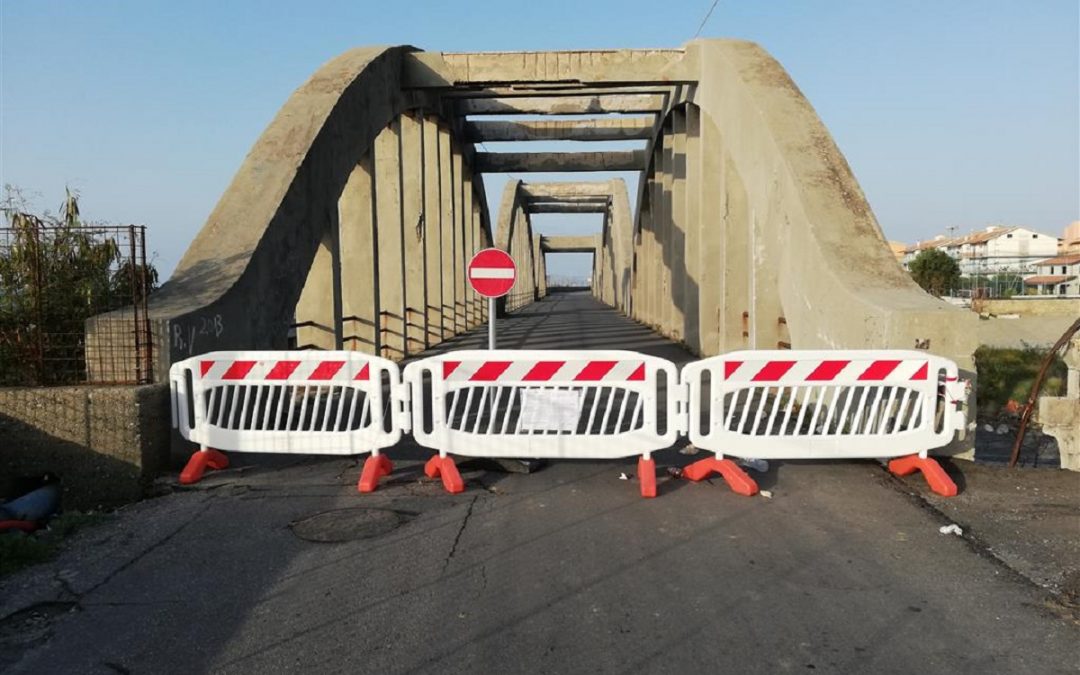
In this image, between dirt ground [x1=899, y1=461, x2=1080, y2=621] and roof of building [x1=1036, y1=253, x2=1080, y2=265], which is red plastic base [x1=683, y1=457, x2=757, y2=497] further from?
roof of building [x1=1036, y1=253, x2=1080, y2=265]

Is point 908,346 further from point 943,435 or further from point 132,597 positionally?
point 132,597

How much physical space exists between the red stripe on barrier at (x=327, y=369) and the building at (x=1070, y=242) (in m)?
96.5

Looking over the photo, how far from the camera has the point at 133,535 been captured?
529cm

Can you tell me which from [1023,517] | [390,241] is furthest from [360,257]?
[1023,517]

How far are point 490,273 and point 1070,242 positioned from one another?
353ft

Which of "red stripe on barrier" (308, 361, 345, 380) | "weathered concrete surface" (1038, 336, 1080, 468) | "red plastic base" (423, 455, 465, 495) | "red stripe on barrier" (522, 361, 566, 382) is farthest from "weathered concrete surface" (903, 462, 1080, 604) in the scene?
"red stripe on barrier" (308, 361, 345, 380)

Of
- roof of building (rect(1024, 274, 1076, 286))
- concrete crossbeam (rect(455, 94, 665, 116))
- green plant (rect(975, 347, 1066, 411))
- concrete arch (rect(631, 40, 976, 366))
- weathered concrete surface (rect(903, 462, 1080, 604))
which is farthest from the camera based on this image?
roof of building (rect(1024, 274, 1076, 286))

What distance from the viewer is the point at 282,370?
6.79 m

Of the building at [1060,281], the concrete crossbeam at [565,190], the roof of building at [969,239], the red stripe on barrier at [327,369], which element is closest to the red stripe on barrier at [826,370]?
the red stripe on barrier at [327,369]

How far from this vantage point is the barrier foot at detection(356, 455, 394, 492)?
6.27 metres

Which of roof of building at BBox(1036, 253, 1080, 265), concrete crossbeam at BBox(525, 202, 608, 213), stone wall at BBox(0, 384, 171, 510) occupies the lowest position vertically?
stone wall at BBox(0, 384, 171, 510)

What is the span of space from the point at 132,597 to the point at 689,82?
46.0 ft

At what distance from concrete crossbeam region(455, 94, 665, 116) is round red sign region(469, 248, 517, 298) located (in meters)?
11.0

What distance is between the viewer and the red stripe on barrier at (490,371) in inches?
254
